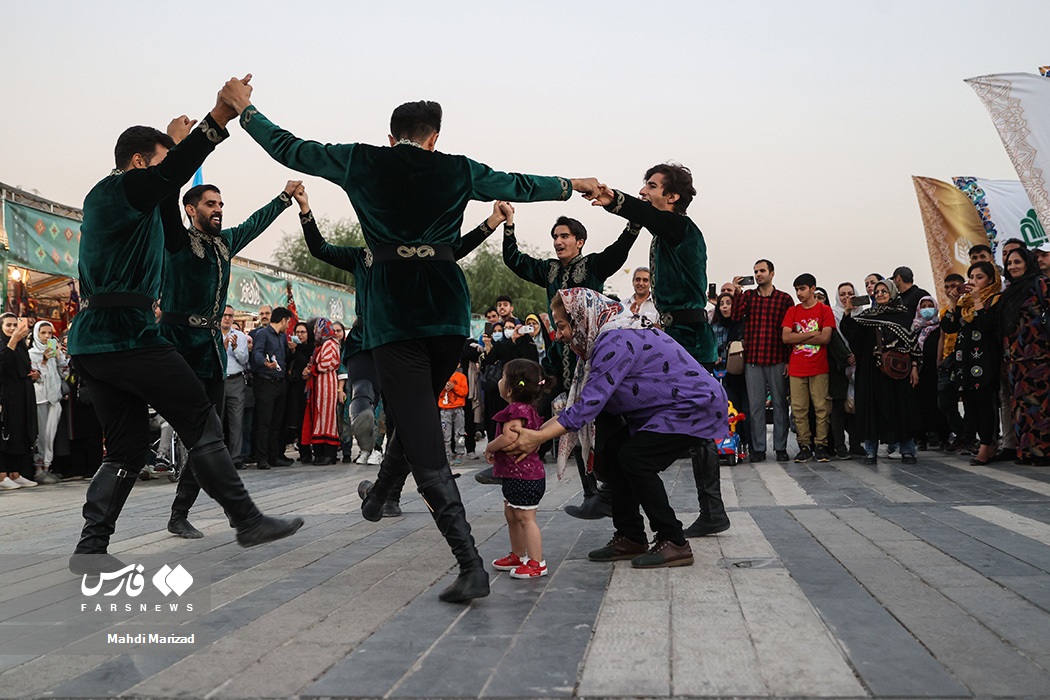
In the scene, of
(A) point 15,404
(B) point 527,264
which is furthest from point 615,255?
(A) point 15,404

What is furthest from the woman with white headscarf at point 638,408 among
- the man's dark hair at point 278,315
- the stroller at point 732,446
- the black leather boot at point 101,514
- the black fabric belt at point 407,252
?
the man's dark hair at point 278,315

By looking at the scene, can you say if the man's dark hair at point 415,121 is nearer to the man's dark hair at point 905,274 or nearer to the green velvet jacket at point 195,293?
the green velvet jacket at point 195,293

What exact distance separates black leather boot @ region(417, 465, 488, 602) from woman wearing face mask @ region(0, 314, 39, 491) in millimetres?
8812

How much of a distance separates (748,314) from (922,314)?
251cm

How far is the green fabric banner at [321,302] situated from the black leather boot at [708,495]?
16051 mm

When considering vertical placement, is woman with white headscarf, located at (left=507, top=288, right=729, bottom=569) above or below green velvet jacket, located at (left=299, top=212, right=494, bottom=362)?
below

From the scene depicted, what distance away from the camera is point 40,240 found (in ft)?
39.3

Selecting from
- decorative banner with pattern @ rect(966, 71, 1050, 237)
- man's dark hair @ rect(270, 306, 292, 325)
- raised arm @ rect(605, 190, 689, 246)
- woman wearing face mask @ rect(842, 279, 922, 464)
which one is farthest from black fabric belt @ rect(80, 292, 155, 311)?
man's dark hair @ rect(270, 306, 292, 325)

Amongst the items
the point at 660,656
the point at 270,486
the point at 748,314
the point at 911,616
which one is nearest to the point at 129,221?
the point at 660,656

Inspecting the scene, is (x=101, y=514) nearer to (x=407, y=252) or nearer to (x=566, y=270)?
(x=407, y=252)

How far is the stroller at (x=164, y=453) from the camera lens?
12383 mm

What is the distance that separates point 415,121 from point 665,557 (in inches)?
92.2

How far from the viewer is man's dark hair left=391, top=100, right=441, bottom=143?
4566mm

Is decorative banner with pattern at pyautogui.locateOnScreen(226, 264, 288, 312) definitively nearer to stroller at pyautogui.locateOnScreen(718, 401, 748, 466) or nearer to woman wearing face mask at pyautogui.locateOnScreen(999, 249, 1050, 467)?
stroller at pyautogui.locateOnScreen(718, 401, 748, 466)
